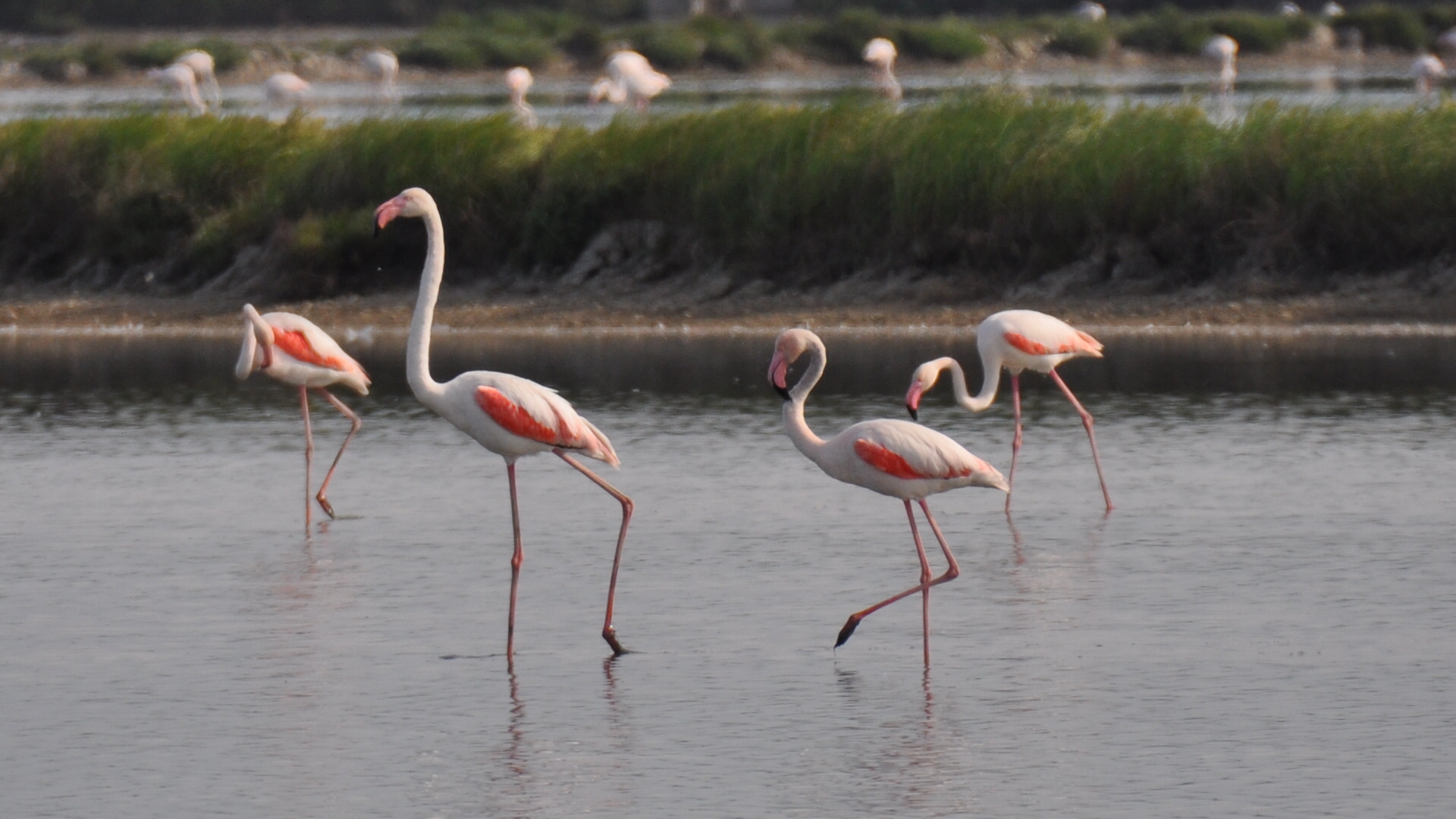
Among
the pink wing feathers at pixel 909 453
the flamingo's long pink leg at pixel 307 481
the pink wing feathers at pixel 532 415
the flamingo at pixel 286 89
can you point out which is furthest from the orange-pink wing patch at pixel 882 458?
the flamingo at pixel 286 89

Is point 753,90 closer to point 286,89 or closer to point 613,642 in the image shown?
point 286,89

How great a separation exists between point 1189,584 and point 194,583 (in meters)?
3.73

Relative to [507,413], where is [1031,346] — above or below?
below

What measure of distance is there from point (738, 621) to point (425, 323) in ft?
4.84

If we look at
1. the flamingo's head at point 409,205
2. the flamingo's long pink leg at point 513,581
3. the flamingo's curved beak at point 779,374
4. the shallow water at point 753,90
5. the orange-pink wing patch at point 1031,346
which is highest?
the flamingo's head at point 409,205

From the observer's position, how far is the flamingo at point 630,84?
29922 mm

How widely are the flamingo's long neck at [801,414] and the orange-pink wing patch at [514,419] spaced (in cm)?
75

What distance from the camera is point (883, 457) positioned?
8.12 meters

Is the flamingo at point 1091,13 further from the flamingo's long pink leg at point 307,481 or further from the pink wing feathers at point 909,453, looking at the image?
the pink wing feathers at point 909,453

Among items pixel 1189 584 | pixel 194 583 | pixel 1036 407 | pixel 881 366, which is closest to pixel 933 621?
pixel 1189 584

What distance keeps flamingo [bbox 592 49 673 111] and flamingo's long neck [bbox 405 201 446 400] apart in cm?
2004

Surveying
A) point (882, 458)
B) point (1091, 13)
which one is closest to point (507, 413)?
point (882, 458)

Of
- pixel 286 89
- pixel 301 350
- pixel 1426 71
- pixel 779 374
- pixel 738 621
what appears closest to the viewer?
pixel 779 374

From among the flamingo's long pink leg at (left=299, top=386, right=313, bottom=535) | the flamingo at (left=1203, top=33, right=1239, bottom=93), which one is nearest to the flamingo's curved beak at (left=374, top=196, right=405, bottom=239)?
the flamingo's long pink leg at (left=299, top=386, right=313, bottom=535)
